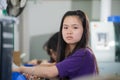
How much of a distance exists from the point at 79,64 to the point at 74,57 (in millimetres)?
48

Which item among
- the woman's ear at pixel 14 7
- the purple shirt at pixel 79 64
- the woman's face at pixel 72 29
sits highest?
the woman's ear at pixel 14 7

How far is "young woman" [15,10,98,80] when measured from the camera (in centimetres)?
142

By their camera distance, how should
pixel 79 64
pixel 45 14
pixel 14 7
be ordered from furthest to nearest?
pixel 45 14, pixel 14 7, pixel 79 64

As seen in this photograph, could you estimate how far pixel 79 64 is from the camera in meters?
1.48

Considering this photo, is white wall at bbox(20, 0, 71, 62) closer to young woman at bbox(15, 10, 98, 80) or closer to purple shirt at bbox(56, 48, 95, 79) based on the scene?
young woman at bbox(15, 10, 98, 80)

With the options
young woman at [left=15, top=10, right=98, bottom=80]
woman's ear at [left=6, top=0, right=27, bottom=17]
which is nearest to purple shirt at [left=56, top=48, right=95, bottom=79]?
young woman at [left=15, top=10, right=98, bottom=80]

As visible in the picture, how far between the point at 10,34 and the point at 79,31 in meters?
0.73

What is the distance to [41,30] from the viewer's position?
4.43 metres

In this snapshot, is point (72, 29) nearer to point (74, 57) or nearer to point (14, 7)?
point (74, 57)

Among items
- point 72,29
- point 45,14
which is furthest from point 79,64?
point 45,14

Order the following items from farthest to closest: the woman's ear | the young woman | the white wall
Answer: the white wall, the woman's ear, the young woman

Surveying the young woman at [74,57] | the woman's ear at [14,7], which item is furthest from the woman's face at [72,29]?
the woman's ear at [14,7]

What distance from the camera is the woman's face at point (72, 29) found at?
1493 millimetres

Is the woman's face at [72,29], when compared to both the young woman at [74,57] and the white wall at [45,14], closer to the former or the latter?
the young woman at [74,57]
